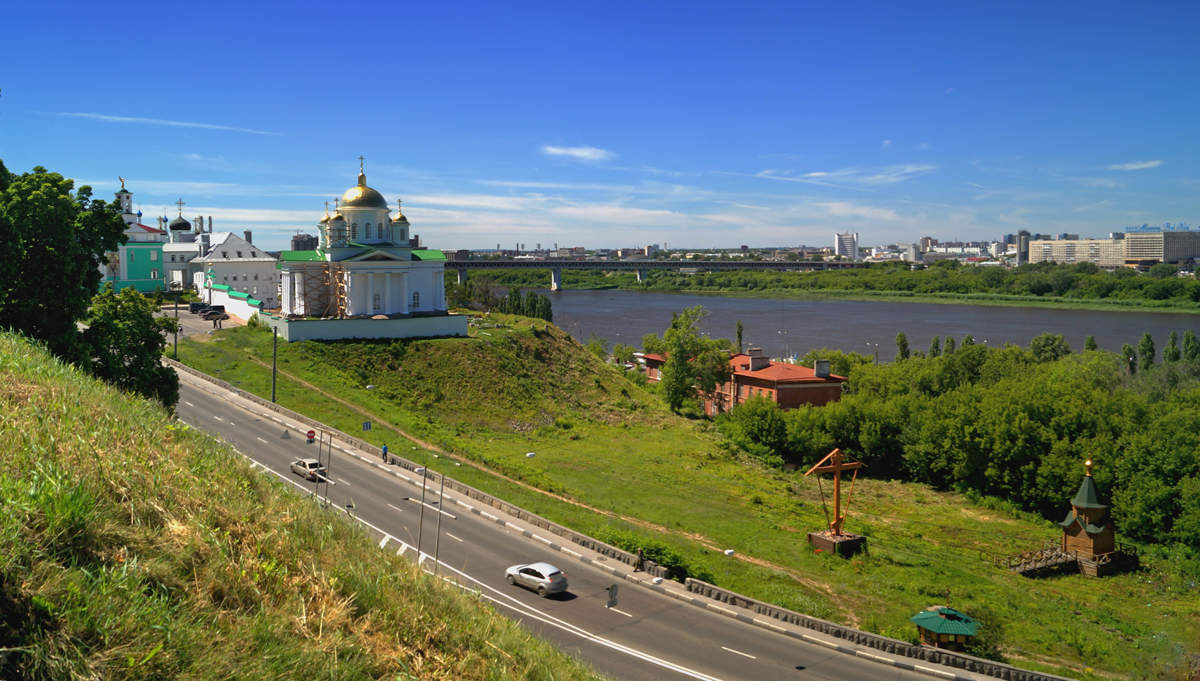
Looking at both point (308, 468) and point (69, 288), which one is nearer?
point (69, 288)

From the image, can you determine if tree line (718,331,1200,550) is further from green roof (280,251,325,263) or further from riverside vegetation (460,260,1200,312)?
riverside vegetation (460,260,1200,312)

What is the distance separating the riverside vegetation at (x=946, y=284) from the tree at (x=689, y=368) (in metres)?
41.0

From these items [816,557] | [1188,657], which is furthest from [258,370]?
[1188,657]

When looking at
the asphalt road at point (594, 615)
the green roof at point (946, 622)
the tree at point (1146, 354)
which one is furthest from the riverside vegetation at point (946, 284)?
the green roof at point (946, 622)

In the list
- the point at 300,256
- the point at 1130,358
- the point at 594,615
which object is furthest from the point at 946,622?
the point at 1130,358

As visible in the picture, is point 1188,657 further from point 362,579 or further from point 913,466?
point 913,466

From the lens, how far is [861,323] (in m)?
89.1

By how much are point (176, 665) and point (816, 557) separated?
1863 cm

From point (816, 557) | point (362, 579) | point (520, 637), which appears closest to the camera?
point (362, 579)

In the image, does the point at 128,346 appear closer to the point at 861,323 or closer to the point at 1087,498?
the point at 1087,498

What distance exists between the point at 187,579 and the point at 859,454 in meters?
33.4

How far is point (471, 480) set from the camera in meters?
23.4

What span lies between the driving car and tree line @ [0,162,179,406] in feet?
12.6

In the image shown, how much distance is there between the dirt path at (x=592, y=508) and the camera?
18.5 m
